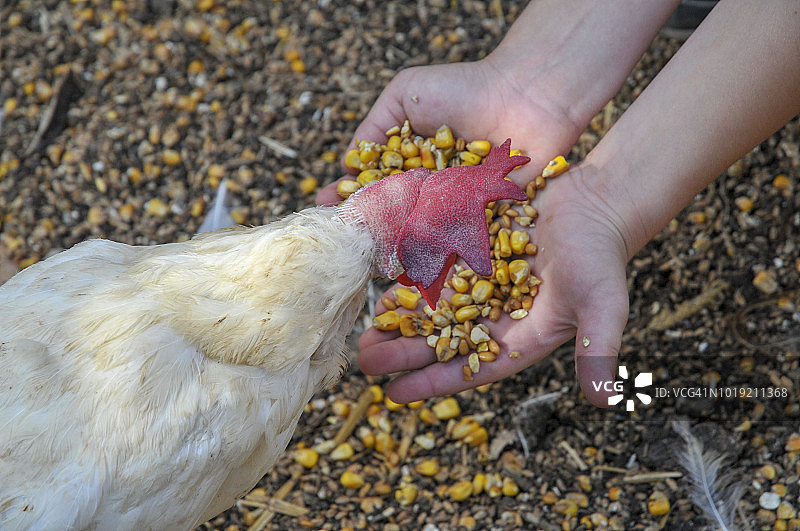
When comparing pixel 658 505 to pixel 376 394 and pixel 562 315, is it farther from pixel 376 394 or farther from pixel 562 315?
pixel 376 394

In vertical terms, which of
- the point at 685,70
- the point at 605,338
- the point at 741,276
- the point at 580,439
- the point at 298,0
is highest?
the point at 685,70

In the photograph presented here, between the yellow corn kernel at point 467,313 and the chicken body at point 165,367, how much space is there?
0.52 metres

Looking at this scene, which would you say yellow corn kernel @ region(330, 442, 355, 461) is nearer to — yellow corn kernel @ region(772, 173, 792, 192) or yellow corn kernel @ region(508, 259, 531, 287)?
yellow corn kernel @ region(508, 259, 531, 287)

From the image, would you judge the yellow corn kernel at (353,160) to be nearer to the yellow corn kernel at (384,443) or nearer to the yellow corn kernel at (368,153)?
the yellow corn kernel at (368,153)

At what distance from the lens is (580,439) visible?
8.34ft

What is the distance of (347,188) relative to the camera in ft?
7.75

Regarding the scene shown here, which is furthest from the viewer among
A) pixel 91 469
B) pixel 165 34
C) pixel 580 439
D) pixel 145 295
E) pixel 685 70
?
pixel 165 34

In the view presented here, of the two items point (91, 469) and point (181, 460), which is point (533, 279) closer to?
point (181, 460)

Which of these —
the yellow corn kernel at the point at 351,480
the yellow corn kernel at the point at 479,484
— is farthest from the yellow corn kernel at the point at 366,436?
the yellow corn kernel at the point at 479,484

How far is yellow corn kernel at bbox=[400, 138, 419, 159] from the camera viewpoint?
2453mm

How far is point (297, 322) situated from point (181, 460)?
0.39m

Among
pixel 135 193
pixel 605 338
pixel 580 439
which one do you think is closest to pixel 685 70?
pixel 605 338

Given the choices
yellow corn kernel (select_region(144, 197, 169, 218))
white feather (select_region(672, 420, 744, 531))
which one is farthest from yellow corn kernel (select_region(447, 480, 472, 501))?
yellow corn kernel (select_region(144, 197, 169, 218))

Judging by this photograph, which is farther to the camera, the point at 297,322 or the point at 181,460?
the point at 297,322
